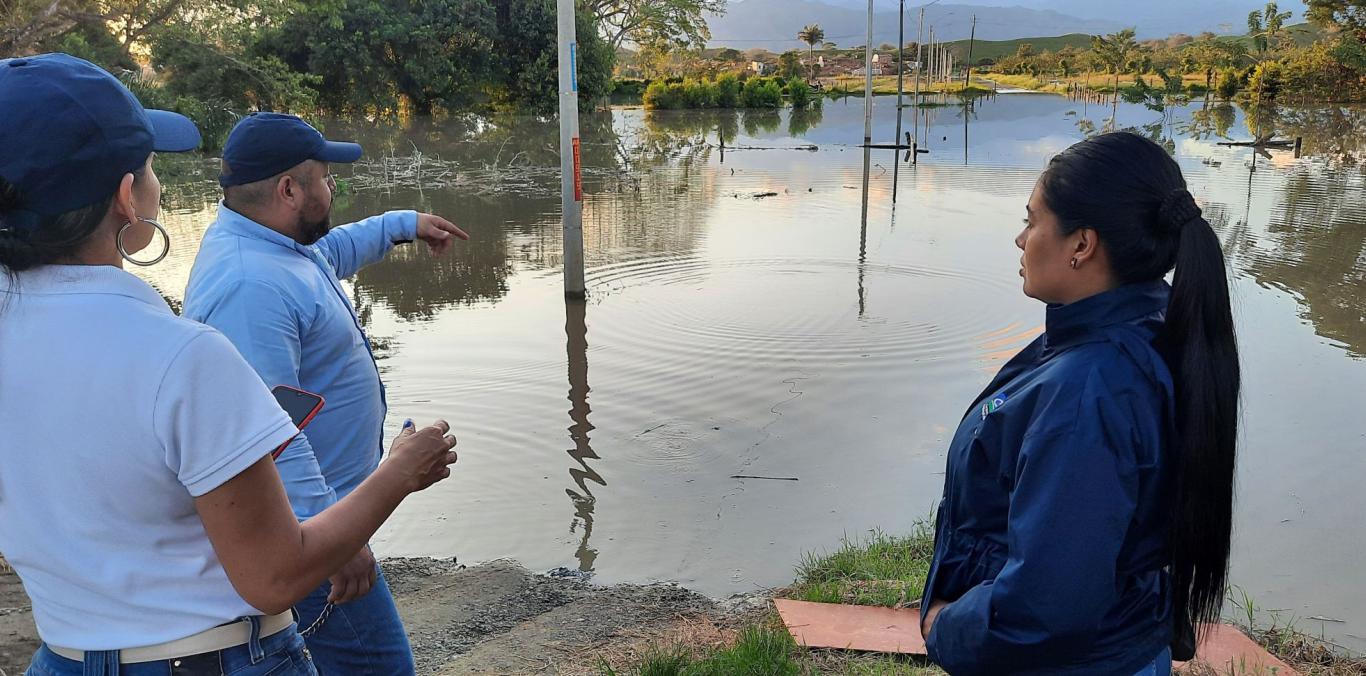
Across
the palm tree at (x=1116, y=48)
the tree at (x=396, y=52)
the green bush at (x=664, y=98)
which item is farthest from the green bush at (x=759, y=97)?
the palm tree at (x=1116, y=48)

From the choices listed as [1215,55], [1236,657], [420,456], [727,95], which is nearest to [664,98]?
[727,95]

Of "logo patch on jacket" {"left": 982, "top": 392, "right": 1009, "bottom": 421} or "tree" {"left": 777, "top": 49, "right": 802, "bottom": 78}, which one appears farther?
"tree" {"left": 777, "top": 49, "right": 802, "bottom": 78}

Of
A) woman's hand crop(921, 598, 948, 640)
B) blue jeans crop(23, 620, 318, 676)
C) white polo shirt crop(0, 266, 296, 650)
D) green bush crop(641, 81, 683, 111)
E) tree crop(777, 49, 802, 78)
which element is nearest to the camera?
white polo shirt crop(0, 266, 296, 650)

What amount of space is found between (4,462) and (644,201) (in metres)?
17.3

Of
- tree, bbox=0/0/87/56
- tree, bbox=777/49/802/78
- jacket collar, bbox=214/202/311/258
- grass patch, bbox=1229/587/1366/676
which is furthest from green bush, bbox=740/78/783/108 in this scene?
jacket collar, bbox=214/202/311/258

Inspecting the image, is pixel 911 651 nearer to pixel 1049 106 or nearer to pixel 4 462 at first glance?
pixel 4 462

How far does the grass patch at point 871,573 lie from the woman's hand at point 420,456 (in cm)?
244

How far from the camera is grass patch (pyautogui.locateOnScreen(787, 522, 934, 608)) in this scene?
3975 millimetres

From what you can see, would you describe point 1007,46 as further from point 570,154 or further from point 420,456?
point 420,456

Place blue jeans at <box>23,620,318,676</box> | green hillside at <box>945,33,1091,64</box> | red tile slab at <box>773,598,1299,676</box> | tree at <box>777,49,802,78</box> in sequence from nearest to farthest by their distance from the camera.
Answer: blue jeans at <box>23,620,318,676</box> → red tile slab at <box>773,598,1299,676</box> → tree at <box>777,49,802,78</box> → green hillside at <box>945,33,1091,64</box>

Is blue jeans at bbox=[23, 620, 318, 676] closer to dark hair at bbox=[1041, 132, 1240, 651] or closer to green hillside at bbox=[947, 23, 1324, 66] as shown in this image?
dark hair at bbox=[1041, 132, 1240, 651]

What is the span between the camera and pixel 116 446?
4.70 ft

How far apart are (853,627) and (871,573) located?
702mm

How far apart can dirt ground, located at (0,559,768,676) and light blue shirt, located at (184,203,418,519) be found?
1.24 m
